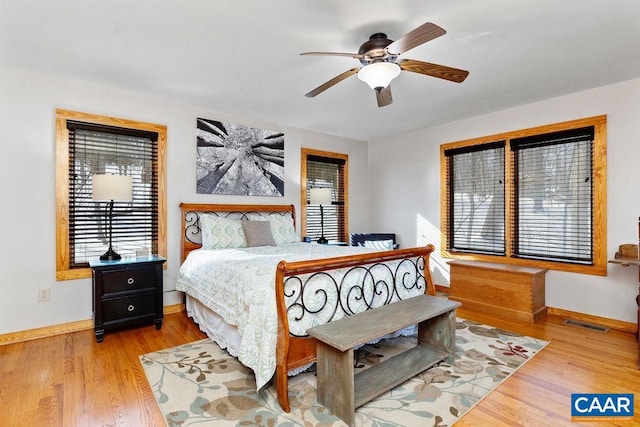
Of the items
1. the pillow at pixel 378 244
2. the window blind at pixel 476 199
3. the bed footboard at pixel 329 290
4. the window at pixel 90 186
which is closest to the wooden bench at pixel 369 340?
the bed footboard at pixel 329 290

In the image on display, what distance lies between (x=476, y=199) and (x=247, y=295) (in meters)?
3.64

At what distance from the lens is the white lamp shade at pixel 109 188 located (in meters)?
3.03

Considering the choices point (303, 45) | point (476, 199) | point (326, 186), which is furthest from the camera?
point (326, 186)

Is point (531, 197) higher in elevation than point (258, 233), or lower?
higher

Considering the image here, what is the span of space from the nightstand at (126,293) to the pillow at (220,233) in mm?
551

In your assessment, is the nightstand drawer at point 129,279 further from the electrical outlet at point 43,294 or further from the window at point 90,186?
the electrical outlet at point 43,294

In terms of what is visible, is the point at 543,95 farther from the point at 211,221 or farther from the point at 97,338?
the point at 97,338

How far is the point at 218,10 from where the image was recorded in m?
2.12

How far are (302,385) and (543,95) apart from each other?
12.9ft

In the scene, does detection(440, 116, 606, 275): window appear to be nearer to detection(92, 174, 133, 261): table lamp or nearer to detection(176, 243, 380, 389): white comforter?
detection(176, 243, 380, 389): white comforter

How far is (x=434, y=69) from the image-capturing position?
2363mm

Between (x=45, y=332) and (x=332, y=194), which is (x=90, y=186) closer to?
(x=45, y=332)

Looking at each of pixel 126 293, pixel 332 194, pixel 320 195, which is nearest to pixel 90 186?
pixel 126 293

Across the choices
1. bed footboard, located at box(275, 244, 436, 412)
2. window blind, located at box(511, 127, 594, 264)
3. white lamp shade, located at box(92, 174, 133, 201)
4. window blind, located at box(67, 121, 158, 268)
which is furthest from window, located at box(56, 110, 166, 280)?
window blind, located at box(511, 127, 594, 264)
